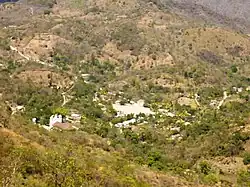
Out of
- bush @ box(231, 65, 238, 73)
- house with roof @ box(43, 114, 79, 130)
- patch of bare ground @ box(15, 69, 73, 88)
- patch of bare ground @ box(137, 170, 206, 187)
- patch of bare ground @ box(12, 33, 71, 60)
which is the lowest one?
bush @ box(231, 65, 238, 73)

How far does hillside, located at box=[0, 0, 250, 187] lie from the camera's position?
28.7 meters

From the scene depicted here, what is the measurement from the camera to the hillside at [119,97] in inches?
1131

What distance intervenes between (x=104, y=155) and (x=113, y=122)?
30566 mm

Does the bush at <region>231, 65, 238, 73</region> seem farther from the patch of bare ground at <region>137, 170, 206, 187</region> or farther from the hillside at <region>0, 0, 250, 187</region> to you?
the patch of bare ground at <region>137, 170, 206, 187</region>

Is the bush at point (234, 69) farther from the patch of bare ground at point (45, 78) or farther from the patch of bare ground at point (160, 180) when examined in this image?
the patch of bare ground at point (160, 180)

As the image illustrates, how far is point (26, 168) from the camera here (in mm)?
23016

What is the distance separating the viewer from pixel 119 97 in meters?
78.2

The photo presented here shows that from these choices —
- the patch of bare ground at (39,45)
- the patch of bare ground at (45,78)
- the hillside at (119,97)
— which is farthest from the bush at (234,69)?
the patch of bare ground at (45,78)

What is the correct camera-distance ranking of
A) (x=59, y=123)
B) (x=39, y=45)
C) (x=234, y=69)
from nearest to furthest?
(x=59, y=123) → (x=39, y=45) → (x=234, y=69)

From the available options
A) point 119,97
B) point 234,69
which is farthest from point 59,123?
point 234,69

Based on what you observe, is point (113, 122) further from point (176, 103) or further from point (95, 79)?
point (95, 79)

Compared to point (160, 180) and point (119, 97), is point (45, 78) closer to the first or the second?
point (119, 97)

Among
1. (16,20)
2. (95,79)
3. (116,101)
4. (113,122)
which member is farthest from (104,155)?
(16,20)

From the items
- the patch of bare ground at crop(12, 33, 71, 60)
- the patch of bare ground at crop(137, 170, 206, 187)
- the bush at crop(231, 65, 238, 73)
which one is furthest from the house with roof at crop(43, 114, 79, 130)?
the bush at crop(231, 65, 238, 73)
